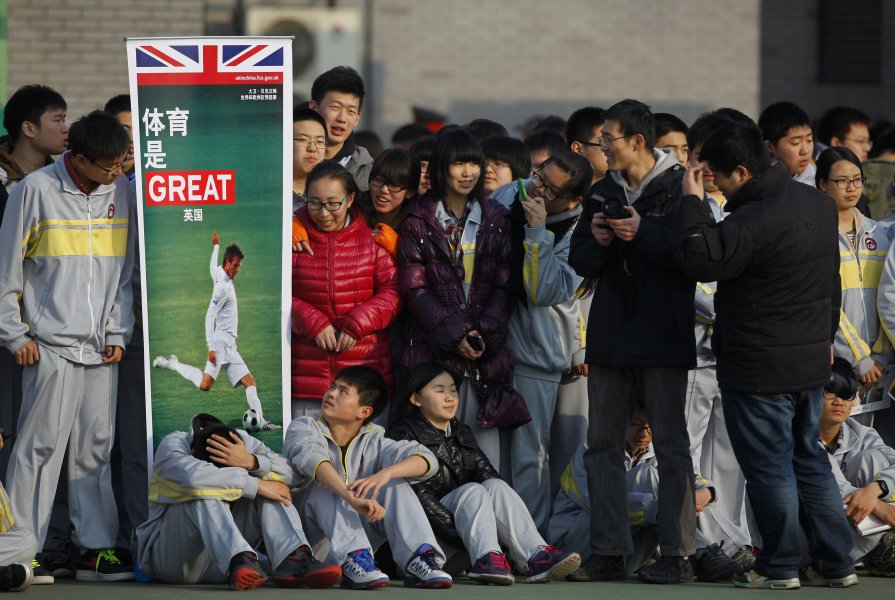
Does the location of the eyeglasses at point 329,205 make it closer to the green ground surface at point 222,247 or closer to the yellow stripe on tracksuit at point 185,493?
the green ground surface at point 222,247

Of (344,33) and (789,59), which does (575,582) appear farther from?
(789,59)

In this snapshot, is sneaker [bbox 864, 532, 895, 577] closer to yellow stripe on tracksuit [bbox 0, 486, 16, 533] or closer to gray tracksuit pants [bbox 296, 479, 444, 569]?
gray tracksuit pants [bbox 296, 479, 444, 569]

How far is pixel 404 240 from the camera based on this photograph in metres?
6.73

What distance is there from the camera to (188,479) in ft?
19.5

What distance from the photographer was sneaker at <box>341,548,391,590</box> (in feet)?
19.1

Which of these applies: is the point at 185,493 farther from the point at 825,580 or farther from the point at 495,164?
the point at 825,580

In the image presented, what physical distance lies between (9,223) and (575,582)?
2841 millimetres

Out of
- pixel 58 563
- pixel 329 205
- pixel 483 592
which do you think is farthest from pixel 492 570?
pixel 58 563

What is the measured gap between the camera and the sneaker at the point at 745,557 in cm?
633

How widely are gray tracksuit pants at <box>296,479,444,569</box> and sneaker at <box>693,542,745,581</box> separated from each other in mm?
1152

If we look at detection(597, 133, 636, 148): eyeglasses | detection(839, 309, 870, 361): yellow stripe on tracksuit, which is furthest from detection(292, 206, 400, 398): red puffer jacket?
detection(839, 309, 870, 361): yellow stripe on tracksuit

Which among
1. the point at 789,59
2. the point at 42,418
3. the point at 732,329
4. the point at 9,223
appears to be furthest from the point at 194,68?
the point at 789,59

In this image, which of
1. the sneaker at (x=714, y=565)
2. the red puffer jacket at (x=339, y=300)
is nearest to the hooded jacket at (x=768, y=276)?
the sneaker at (x=714, y=565)

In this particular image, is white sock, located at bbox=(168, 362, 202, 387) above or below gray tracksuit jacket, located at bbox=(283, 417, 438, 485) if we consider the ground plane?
above
